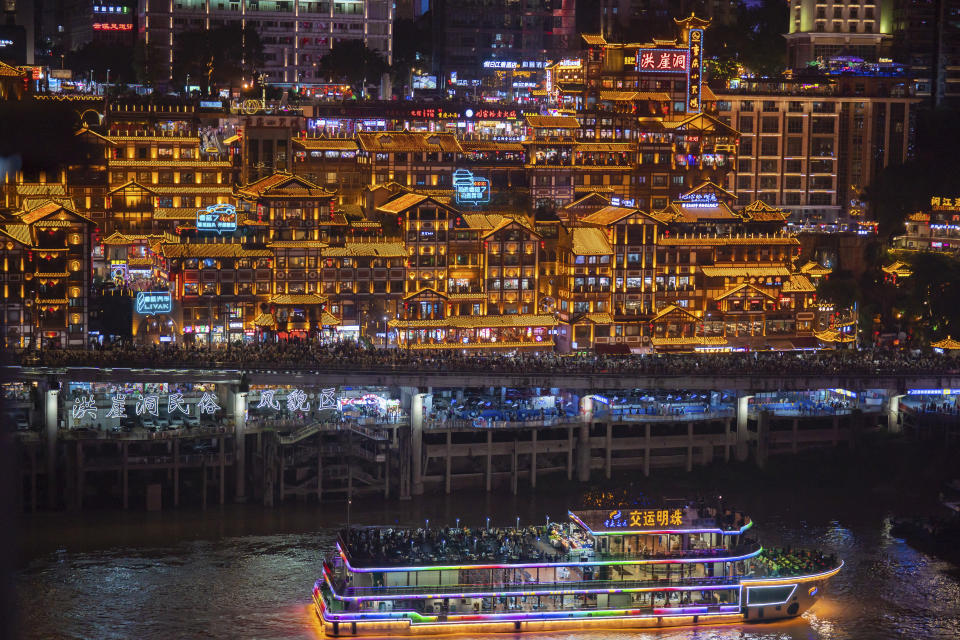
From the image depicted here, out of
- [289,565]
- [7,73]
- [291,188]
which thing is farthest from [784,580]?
[291,188]

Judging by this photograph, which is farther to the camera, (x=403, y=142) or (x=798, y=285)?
(x=403, y=142)

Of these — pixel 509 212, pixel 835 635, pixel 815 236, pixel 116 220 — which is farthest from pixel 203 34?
pixel 835 635

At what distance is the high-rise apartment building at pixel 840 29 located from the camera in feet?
416

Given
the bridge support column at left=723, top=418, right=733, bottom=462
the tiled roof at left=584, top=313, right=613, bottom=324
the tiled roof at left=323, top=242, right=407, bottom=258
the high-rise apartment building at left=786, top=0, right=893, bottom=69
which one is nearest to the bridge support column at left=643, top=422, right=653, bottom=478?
the bridge support column at left=723, top=418, right=733, bottom=462

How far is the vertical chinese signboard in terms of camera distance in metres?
107

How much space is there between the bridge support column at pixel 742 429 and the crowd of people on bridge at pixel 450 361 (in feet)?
5.82

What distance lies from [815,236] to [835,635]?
60.9 m

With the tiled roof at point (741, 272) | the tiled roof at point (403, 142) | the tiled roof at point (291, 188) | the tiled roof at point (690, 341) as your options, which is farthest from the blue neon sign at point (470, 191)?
the tiled roof at point (690, 341)

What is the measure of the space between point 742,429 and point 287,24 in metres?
69.8

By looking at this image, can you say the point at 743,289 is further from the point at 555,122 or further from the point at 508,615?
the point at 508,615

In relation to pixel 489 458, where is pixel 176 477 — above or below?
below

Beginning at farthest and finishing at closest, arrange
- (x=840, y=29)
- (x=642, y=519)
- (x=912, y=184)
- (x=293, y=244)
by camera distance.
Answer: (x=840, y=29)
(x=912, y=184)
(x=293, y=244)
(x=642, y=519)

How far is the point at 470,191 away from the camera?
95000mm

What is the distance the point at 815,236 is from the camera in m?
104
